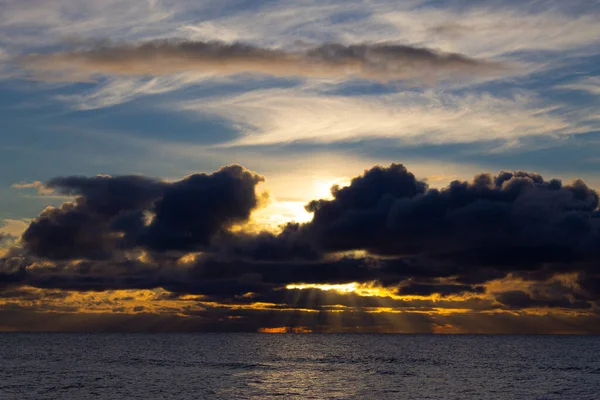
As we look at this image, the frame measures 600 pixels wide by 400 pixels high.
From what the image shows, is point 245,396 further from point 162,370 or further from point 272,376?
point 162,370

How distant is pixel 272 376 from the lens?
17725cm

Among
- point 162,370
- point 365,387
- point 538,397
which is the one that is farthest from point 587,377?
point 162,370

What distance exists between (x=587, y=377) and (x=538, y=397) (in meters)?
64.4

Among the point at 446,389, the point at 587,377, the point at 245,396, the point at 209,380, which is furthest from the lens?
the point at 587,377

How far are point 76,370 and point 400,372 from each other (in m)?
91.1

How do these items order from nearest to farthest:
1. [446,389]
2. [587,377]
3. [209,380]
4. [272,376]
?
[446,389]
[209,380]
[272,376]
[587,377]

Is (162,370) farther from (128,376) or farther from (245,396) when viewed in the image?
(245,396)

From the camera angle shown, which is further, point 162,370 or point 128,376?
point 162,370

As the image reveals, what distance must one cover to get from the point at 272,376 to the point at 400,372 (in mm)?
40941

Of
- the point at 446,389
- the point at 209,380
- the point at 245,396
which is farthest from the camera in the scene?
the point at 209,380

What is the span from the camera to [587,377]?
19212cm

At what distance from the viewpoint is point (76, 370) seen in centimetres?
19412

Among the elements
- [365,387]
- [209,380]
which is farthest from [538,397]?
[209,380]

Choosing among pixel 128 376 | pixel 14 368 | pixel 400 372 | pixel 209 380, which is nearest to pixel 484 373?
pixel 400 372
